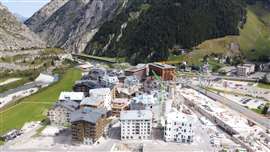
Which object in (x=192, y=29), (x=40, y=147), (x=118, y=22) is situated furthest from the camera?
(x=118, y=22)

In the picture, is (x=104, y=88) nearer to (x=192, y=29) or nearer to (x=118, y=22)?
(x=192, y=29)

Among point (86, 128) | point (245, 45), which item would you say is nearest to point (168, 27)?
point (245, 45)

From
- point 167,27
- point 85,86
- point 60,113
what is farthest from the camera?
point 167,27

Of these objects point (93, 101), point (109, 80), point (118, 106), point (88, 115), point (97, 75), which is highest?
point (97, 75)

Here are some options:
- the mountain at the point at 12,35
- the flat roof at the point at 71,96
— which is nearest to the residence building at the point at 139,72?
the flat roof at the point at 71,96

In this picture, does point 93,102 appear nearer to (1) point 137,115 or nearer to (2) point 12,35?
(1) point 137,115

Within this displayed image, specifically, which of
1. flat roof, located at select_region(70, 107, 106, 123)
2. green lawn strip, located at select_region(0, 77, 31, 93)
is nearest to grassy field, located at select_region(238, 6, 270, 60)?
green lawn strip, located at select_region(0, 77, 31, 93)

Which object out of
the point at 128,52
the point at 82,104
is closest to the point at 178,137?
the point at 82,104

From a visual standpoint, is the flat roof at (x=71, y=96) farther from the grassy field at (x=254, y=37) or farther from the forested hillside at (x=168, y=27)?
the grassy field at (x=254, y=37)
